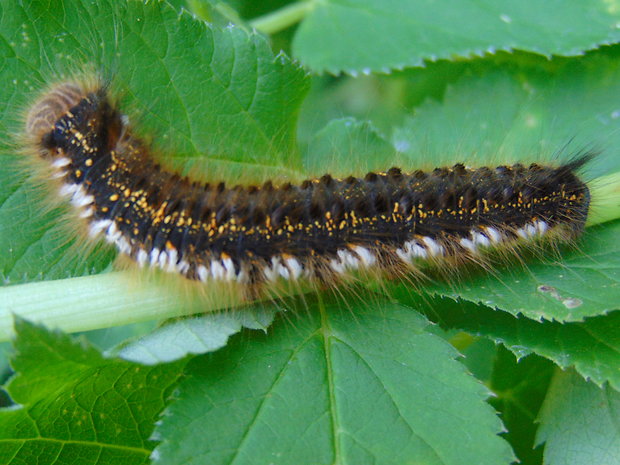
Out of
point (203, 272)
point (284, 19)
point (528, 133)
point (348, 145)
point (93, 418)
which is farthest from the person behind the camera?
point (284, 19)

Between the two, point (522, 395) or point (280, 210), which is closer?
point (280, 210)

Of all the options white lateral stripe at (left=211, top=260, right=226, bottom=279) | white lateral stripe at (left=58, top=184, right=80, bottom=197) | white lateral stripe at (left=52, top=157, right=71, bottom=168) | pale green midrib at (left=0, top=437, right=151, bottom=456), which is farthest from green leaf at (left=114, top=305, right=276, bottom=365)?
white lateral stripe at (left=52, top=157, right=71, bottom=168)

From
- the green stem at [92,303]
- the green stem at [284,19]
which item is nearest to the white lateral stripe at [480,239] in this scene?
the green stem at [92,303]

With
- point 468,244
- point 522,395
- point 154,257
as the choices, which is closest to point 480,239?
point 468,244

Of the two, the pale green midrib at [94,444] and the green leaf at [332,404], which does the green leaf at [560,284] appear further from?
the pale green midrib at [94,444]

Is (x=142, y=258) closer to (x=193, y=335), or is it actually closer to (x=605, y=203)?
(x=193, y=335)

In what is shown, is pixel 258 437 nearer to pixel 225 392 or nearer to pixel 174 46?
pixel 225 392
